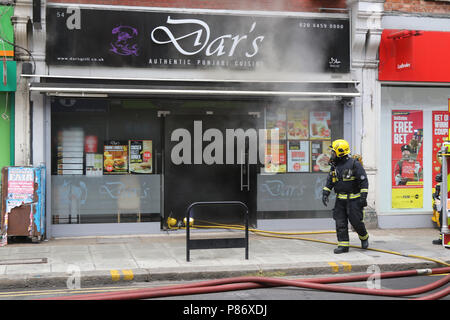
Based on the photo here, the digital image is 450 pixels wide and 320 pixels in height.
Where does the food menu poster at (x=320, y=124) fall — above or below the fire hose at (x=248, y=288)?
above

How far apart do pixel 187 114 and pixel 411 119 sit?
466 cm

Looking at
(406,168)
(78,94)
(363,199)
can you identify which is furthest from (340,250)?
(78,94)

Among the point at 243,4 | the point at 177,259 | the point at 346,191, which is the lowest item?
the point at 177,259

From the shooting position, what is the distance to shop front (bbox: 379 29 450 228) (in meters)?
11.9

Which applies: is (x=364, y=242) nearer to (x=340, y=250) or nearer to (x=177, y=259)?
(x=340, y=250)

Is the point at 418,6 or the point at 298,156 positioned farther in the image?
the point at 418,6

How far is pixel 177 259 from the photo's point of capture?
8.63 m

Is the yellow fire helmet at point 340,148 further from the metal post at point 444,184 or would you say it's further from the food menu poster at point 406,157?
the food menu poster at point 406,157

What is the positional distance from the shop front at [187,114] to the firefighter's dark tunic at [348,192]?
234 cm

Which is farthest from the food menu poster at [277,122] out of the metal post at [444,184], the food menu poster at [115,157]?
the metal post at [444,184]

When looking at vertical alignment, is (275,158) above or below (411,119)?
below

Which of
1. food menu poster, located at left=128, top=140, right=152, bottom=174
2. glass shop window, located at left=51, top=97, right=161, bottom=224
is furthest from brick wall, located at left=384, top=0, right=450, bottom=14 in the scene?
food menu poster, located at left=128, top=140, right=152, bottom=174

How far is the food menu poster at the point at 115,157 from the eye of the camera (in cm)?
1099

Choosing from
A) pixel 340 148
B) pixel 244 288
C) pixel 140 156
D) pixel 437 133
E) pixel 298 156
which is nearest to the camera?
pixel 244 288
